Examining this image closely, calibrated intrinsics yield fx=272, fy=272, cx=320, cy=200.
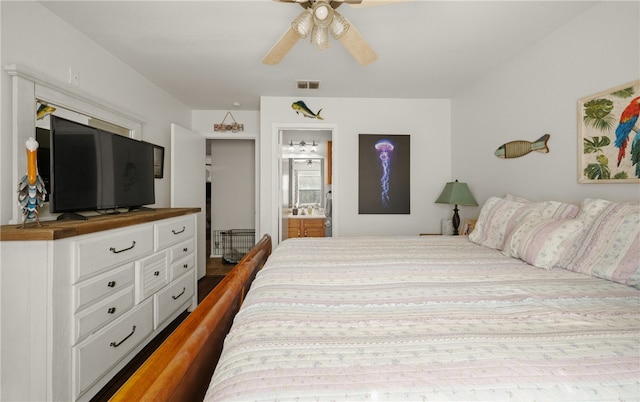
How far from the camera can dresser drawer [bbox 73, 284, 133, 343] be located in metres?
1.46

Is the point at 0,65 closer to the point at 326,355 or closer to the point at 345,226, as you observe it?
the point at 326,355

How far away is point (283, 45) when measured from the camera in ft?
5.88

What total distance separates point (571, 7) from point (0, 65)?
11.5 feet

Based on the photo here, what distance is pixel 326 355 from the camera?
2.11 ft

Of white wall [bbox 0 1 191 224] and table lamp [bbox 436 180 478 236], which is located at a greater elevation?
white wall [bbox 0 1 191 224]

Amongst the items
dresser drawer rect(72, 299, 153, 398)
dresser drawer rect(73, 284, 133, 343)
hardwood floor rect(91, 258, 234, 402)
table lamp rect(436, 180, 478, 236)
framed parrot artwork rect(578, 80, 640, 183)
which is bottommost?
hardwood floor rect(91, 258, 234, 402)

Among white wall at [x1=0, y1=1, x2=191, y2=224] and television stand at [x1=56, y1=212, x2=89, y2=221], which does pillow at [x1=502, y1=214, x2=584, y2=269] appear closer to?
television stand at [x1=56, y1=212, x2=89, y2=221]

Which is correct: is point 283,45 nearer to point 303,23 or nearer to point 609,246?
point 303,23

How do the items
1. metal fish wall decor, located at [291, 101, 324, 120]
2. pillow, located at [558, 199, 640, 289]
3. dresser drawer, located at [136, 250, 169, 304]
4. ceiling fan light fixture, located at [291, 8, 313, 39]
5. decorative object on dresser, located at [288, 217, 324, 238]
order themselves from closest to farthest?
pillow, located at [558, 199, 640, 289] → ceiling fan light fixture, located at [291, 8, 313, 39] → dresser drawer, located at [136, 250, 169, 304] → metal fish wall decor, located at [291, 101, 324, 120] → decorative object on dresser, located at [288, 217, 324, 238]

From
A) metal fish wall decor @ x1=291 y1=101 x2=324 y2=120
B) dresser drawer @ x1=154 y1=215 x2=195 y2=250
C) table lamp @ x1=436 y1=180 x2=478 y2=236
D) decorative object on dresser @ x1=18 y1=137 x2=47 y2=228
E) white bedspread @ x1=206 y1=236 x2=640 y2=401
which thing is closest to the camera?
white bedspread @ x1=206 y1=236 x2=640 y2=401

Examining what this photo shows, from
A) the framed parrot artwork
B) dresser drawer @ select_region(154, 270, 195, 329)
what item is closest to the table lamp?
the framed parrot artwork

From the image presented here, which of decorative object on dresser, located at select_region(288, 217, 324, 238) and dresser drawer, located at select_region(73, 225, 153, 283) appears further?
decorative object on dresser, located at select_region(288, 217, 324, 238)

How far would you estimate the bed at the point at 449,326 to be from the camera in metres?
0.55

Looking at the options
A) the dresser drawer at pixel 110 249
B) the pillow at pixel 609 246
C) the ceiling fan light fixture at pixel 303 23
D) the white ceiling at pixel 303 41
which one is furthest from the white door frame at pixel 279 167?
the pillow at pixel 609 246
